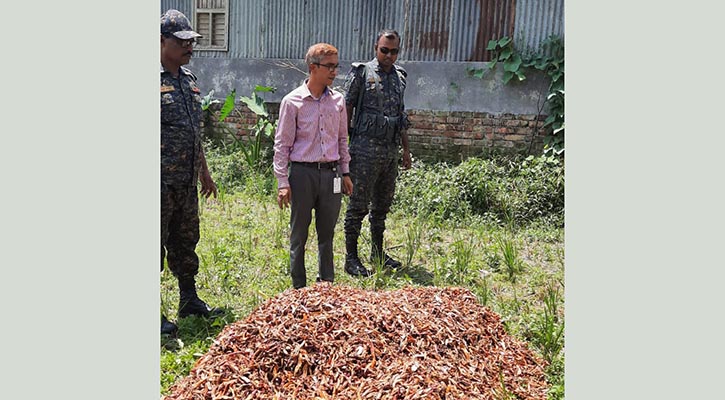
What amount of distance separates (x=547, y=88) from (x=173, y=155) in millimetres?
5267

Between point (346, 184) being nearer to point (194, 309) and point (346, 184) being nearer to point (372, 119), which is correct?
point (372, 119)

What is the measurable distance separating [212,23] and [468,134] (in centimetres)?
432

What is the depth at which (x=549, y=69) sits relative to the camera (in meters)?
7.53

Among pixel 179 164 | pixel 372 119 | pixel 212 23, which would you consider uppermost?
pixel 212 23

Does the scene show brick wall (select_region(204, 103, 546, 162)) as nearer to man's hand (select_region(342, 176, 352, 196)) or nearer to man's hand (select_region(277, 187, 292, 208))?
man's hand (select_region(342, 176, 352, 196))

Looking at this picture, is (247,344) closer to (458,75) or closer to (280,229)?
(280,229)

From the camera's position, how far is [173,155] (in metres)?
3.68

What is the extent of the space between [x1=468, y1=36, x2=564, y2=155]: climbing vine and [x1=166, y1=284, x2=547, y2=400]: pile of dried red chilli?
4.36 meters

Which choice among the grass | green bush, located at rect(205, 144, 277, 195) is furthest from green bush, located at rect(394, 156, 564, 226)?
green bush, located at rect(205, 144, 277, 195)

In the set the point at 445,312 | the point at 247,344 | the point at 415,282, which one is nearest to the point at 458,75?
the point at 415,282

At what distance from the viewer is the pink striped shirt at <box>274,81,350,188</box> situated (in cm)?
402

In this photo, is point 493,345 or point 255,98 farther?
point 255,98

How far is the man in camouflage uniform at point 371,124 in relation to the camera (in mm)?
4973

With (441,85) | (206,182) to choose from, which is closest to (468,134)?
(441,85)
